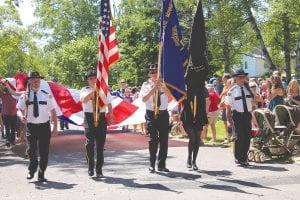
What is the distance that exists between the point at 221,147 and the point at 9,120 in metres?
6.21

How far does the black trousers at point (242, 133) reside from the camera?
10809 mm

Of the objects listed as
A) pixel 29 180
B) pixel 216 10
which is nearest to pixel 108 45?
pixel 29 180

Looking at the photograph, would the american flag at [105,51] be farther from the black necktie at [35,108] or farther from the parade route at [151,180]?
the parade route at [151,180]

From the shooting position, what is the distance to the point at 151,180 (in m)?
9.31

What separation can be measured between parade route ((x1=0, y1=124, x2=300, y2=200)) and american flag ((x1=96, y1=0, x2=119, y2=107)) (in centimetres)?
158

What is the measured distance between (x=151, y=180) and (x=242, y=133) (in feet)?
8.28

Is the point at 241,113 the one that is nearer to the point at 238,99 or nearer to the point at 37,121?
the point at 238,99

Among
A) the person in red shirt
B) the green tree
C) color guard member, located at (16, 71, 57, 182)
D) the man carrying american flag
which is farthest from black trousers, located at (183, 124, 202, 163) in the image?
the green tree

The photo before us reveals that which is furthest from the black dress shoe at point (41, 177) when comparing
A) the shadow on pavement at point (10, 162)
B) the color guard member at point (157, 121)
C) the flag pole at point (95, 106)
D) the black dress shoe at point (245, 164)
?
the black dress shoe at point (245, 164)

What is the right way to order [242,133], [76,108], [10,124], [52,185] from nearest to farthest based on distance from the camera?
[52,185] < [242,133] < [10,124] < [76,108]

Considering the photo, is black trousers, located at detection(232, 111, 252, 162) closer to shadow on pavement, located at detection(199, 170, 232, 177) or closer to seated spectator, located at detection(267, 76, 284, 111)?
shadow on pavement, located at detection(199, 170, 232, 177)

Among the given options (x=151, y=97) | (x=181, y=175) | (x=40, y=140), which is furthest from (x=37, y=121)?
(x=181, y=175)

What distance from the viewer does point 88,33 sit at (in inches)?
2746

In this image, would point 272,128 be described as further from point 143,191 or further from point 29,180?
point 29,180
